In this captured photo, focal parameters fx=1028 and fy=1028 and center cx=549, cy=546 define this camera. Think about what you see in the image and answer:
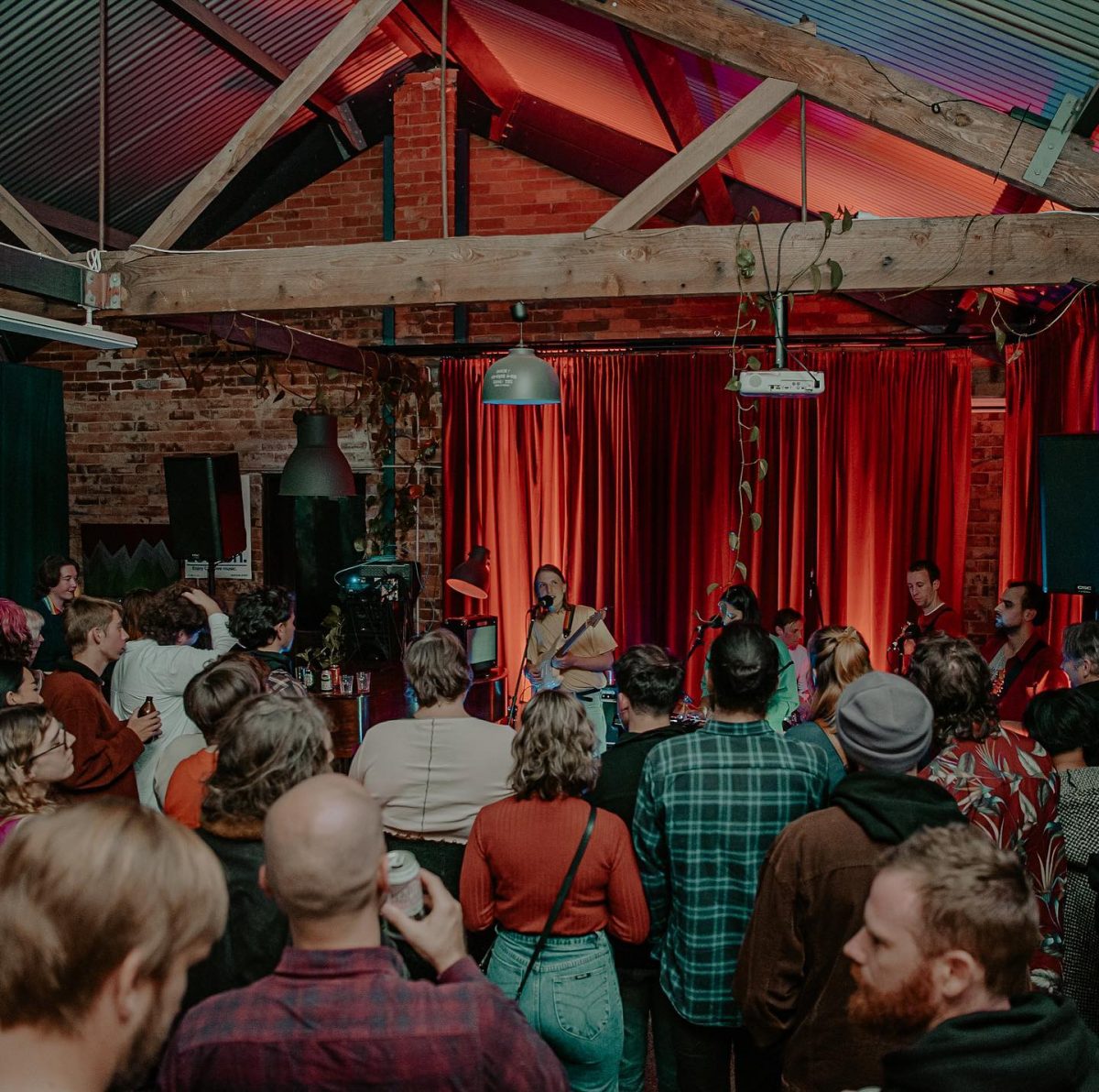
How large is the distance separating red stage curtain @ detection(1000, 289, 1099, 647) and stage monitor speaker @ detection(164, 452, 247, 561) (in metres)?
4.96

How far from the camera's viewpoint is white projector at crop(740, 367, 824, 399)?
373cm

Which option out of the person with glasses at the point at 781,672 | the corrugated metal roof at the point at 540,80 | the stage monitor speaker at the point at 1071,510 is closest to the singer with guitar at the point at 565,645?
the person with glasses at the point at 781,672

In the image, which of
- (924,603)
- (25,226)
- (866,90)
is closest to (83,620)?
(25,226)

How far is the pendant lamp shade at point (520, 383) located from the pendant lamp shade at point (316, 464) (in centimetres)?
127

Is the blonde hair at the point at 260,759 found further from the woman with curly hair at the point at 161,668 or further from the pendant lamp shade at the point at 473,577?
the pendant lamp shade at the point at 473,577

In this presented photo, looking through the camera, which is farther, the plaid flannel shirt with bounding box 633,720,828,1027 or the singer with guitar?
the singer with guitar

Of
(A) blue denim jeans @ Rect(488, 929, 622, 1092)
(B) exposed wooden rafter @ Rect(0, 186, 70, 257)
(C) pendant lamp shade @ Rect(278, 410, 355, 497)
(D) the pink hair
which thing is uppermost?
(B) exposed wooden rafter @ Rect(0, 186, 70, 257)

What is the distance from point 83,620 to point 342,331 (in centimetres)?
433

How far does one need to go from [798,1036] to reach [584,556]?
5.42m

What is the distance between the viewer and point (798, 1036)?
1903mm

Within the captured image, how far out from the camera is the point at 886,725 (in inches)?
75.3

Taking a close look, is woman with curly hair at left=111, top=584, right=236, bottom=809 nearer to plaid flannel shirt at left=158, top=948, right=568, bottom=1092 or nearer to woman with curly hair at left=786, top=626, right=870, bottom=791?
woman with curly hair at left=786, top=626, right=870, bottom=791

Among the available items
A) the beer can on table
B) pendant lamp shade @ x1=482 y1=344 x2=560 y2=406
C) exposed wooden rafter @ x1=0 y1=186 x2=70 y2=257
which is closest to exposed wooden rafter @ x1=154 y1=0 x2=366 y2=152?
exposed wooden rafter @ x1=0 y1=186 x2=70 y2=257

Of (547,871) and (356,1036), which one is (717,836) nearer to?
(547,871)
